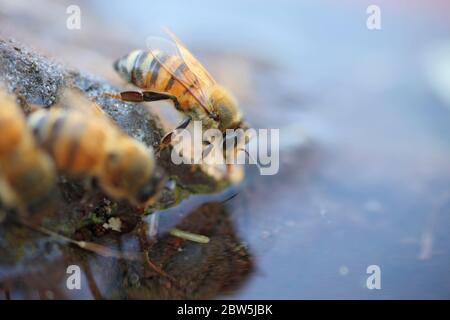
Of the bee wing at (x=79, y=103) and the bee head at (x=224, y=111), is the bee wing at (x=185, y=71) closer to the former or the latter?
the bee head at (x=224, y=111)

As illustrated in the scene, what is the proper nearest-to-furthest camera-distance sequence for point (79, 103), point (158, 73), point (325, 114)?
1. point (79, 103)
2. point (158, 73)
3. point (325, 114)

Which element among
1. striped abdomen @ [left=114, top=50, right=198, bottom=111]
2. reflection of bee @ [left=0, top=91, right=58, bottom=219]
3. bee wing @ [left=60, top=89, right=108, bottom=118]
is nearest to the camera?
reflection of bee @ [left=0, top=91, right=58, bottom=219]

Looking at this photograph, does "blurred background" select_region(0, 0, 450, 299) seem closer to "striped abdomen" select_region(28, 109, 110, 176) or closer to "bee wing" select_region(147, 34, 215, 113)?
"bee wing" select_region(147, 34, 215, 113)

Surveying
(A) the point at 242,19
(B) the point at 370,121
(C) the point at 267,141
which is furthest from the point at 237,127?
(A) the point at 242,19

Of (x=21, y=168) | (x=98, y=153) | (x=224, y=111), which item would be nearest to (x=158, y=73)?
(x=224, y=111)

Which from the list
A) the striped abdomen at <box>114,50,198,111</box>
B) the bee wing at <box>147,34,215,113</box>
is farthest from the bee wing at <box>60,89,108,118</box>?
the bee wing at <box>147,34,215,113</box>

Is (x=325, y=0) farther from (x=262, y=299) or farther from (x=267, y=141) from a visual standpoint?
(x=262, y=299)

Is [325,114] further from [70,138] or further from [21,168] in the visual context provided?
[21,168]
